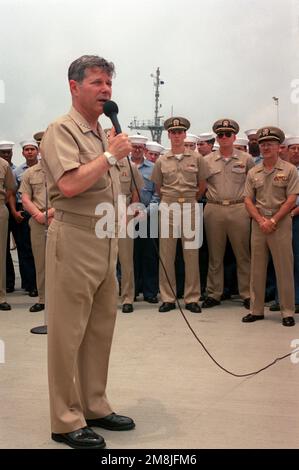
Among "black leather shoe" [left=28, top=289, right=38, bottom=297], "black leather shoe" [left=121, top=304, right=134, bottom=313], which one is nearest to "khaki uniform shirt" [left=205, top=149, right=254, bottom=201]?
"black leather shoe" [left=121, top=304, right=134, bottom=313]

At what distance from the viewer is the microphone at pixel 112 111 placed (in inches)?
105

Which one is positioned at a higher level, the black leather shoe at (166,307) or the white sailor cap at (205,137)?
the white sailor cap at (205,137)

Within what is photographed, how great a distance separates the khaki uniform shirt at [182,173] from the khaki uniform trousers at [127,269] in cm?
61

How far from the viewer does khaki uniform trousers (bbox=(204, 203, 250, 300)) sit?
6.02 metres

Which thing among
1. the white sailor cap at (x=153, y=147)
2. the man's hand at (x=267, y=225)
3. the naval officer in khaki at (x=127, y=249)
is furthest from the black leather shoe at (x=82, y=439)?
the white sailor cap at (x=153, y=147)

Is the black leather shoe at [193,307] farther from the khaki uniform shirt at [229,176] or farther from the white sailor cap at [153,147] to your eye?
the white sailor cap at [153,147]

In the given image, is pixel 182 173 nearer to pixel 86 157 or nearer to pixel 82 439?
pixel 86 157

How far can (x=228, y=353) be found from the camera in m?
4.38

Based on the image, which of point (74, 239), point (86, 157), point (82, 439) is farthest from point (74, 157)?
point (82, 439)

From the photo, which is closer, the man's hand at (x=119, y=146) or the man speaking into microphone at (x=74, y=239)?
the man's hand at (x=119, y=146)

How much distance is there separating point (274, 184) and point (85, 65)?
299 cm

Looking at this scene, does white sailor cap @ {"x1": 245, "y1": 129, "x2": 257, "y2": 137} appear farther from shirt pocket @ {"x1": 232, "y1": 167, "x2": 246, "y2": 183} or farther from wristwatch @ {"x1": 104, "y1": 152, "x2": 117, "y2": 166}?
wristwatch @ {"x1": 104, "y1": 152, "x2": 117, "y2": 166}

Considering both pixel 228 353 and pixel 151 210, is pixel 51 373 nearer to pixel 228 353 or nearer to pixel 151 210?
pixel 228 353

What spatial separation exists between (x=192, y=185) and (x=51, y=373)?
344 cm
